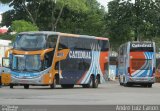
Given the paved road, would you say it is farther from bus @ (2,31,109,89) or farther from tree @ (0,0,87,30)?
tree @ (0,0,87,30)

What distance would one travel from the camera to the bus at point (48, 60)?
128 ft

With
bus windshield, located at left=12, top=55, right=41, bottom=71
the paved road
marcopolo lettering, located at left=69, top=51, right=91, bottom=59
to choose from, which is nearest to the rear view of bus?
marcopolo lettering, located at left=69, top=51, right=91, bottom=59

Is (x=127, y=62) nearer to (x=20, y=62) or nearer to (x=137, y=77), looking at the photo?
(x=137, y=77)

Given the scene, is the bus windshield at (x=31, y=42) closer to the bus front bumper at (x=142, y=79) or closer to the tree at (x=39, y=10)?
the bus front bumper at (x=142, y=79)

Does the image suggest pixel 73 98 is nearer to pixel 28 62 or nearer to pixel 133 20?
pixel 28 62

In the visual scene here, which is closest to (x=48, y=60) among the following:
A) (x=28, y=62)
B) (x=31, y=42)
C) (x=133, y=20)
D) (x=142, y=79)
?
(x=28, y=62)

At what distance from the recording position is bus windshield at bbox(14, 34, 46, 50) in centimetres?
3909

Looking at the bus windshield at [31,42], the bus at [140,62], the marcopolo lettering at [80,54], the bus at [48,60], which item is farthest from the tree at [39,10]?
the bus windshield at [31,42]

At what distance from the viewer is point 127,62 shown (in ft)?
167

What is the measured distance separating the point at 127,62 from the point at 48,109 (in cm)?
3493

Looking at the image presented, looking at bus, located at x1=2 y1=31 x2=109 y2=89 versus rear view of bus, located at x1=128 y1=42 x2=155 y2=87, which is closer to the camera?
bus, located at x1=2 y1=31 x2=109 y2=89

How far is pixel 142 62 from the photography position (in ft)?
165

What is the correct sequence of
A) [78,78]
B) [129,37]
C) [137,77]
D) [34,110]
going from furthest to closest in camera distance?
[129,37] → [137,77] → [78,78] → [34,110]

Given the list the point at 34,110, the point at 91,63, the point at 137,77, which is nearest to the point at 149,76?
the point at 137,77
